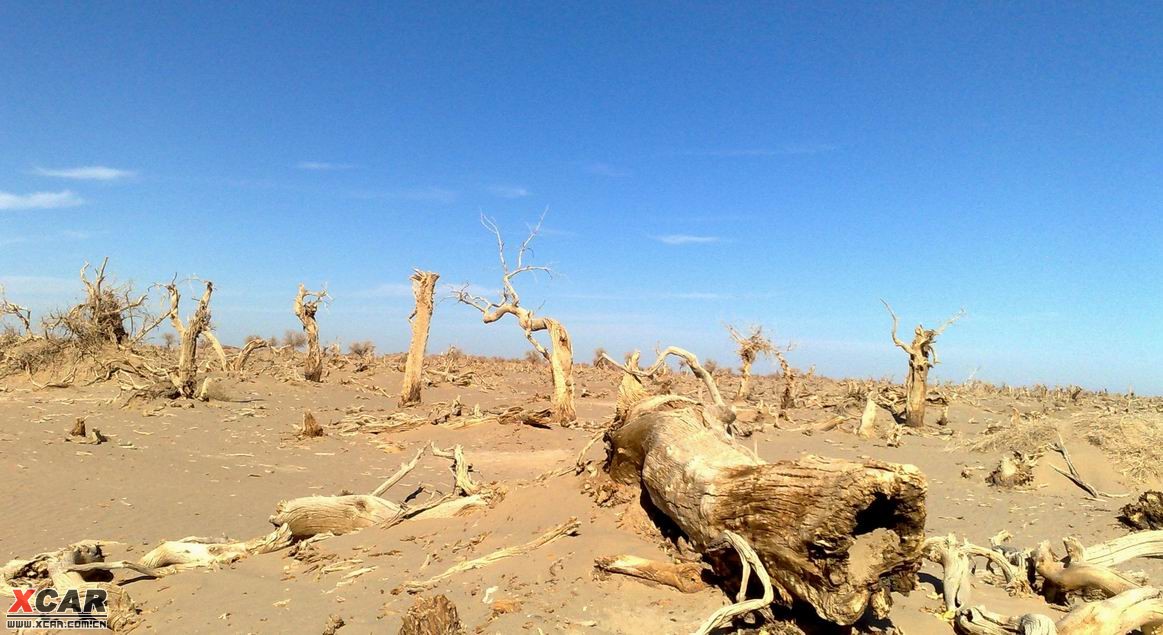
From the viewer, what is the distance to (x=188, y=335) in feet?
51.8

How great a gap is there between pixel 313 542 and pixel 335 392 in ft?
49.5

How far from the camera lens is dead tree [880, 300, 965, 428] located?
14.9 meters

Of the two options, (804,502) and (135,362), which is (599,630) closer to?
(804,502)

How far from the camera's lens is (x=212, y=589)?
459 centimetres

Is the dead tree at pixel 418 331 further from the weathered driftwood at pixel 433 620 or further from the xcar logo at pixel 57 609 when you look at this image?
the weathered driftwood at pixel 433 620

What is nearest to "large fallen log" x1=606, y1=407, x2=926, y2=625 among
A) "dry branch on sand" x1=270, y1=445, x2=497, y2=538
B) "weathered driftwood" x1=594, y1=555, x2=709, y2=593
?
"weathered driftwood" x1=594, y1=555, x2=709, y2=593

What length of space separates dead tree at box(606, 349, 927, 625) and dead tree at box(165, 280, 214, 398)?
1488cm

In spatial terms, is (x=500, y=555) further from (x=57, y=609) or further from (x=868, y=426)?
(x=868, y=426)

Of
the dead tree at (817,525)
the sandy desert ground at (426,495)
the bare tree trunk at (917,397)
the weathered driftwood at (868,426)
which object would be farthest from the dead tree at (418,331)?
the dead tree at (817,525)

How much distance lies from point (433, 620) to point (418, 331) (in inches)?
570

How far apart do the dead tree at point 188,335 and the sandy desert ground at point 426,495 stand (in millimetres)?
630

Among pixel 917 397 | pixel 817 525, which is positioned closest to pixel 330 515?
pixel 817 525

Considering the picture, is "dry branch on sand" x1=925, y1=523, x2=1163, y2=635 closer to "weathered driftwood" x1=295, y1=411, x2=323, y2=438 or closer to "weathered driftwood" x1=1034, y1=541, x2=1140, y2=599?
"weathered driftwood" x1=1034, y1=541, x2=1140, y2=599

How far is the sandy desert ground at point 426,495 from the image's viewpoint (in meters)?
3.82
